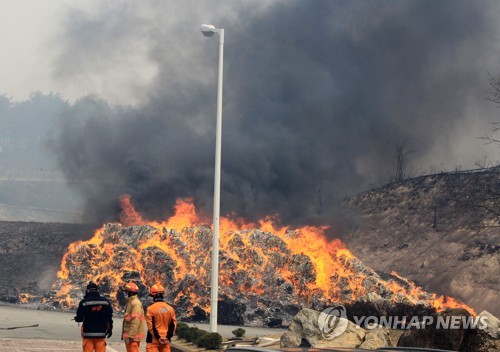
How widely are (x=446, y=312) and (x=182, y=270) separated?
60.5 feet

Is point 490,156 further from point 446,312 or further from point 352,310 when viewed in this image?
point 446,312

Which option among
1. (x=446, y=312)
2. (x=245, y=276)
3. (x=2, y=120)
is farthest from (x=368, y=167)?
(x=2, y=120)

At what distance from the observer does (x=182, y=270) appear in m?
33.8

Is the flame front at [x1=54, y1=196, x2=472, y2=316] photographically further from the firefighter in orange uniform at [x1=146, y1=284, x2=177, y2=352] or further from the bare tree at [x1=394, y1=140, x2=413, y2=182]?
the firefighter in orange uniform at [x1=146, y1=284, x2=177, y2=352]

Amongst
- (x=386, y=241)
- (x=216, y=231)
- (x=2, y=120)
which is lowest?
(x=216, y=231)

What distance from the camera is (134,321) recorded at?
13.4 metres

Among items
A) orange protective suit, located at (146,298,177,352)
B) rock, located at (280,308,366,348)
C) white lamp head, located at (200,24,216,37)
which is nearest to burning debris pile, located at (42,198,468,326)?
rock, located at (280,308,366,348)

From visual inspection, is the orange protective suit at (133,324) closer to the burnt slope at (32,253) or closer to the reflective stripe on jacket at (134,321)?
the reflective stripe on jacket at (134,321)

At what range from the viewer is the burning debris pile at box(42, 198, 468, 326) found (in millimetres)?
32562

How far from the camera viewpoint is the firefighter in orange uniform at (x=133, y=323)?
13.4 metres

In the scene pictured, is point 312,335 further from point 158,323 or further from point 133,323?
point 158,323

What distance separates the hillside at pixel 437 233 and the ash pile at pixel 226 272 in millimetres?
7654

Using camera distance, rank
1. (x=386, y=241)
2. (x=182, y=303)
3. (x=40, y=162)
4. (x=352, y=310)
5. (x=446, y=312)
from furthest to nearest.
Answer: (x=40, y=162), (x=386, y=241), (x=182, y=303), (x=352, y=310), (x=446, y=312)

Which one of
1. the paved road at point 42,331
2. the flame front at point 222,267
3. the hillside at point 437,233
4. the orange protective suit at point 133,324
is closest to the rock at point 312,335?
the paved road at point 42,331
